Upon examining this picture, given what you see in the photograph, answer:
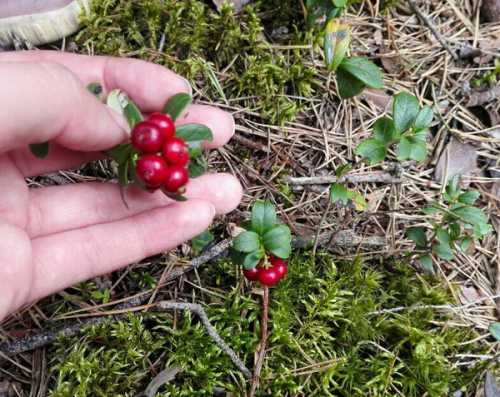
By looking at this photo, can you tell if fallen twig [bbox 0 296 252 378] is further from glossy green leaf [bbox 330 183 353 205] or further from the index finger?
the index finger

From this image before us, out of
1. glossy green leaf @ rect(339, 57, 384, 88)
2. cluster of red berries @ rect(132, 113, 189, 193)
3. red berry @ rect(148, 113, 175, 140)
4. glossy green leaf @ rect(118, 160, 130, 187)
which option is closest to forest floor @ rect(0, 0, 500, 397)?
glossy green leaf @ rect(339, 57, 384, 88)

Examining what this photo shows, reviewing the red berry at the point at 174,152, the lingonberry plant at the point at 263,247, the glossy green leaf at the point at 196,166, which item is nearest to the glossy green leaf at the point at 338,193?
the lingonberry plant at the point at 263,247

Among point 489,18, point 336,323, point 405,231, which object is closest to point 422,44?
point 489,18

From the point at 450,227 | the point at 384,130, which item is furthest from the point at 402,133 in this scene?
the point at 450,227

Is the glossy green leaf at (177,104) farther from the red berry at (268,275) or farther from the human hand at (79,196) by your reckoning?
the red berry at (268,275)

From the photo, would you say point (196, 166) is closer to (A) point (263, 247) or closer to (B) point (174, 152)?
(B) point (174, 152)
